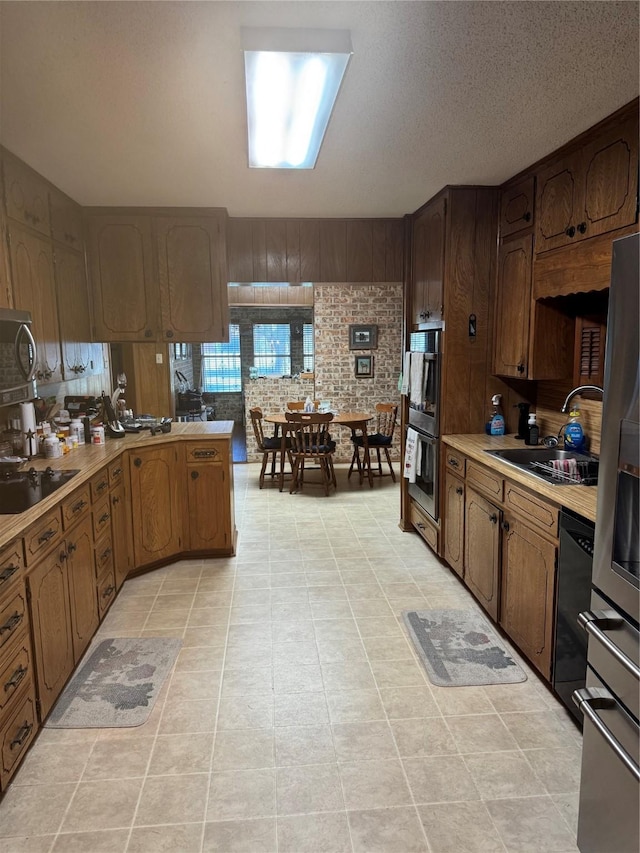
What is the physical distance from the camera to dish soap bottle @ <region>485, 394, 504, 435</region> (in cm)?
346

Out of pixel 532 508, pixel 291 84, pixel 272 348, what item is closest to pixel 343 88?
pixel 291 84

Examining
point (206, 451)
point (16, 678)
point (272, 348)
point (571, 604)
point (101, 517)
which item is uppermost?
point (272, 348)

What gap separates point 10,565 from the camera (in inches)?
72.4

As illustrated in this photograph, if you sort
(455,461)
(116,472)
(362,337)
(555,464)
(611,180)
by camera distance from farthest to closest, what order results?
(362,337) < (455,461) < (116,472) < (555,464) < (611,180)

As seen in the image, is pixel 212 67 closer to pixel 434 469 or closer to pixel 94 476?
pixel 94 476

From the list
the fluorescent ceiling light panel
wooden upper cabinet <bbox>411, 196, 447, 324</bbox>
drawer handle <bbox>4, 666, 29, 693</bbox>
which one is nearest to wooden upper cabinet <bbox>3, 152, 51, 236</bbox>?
the fluorescent ceiling light panel

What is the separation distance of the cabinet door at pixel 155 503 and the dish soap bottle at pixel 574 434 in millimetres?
2449

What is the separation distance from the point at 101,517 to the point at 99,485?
18cm

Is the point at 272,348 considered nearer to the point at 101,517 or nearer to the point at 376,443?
the point at 376,443

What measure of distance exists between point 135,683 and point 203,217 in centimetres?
298

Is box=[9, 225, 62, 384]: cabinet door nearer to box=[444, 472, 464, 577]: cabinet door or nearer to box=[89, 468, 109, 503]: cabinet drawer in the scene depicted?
box=[89, 468, 109, 503]: cabinet drawer

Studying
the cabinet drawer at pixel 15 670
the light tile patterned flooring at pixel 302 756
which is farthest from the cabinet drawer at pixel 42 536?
the light tile patterned flooring at pixel 302 756

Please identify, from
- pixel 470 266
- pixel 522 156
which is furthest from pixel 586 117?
pixel 470 266

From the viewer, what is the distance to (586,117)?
225 centimetres
